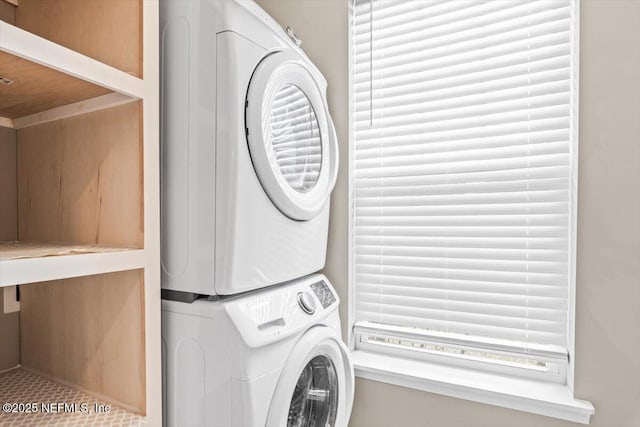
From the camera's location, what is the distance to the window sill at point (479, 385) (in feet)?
4.32

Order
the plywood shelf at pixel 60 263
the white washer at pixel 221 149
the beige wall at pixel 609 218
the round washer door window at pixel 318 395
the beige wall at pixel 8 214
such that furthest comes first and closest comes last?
the round washer door window at pixel 318 395 → the beige wall at pixel 609 218 → the beige wall at pixel 8 214 → the white washer at pixel 221 149 → the plywood shelf at pixel 60 263

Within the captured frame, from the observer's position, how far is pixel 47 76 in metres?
0.79

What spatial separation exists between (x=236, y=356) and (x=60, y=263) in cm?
45

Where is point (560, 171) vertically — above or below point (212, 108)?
Answer: below

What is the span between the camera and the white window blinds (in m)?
1.41

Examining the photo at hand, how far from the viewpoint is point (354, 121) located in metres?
1.75

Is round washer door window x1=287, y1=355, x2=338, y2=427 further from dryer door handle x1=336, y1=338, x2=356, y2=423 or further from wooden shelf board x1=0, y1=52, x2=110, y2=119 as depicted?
wooden shelf board x1=0, y1=52, x2=110, y2=119

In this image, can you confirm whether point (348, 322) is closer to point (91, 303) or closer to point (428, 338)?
point (428, 338)

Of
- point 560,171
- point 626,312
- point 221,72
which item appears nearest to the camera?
point 221,72

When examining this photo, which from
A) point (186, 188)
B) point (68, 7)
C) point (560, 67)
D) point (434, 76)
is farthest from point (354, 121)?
point (68, 7)

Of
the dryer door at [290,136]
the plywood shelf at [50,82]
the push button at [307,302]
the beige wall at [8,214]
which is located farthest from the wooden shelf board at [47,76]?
the push button at [307,302]

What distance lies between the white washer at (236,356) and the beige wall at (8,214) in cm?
51

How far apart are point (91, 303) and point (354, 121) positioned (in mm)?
1244

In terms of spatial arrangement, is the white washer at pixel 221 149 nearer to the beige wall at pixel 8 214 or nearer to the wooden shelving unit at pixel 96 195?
the wooden shelving unit at pixel 96 195
